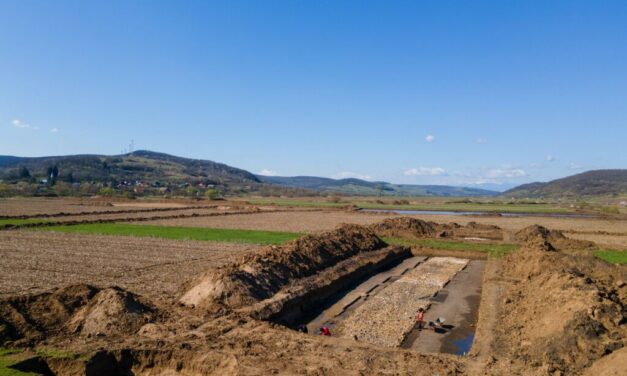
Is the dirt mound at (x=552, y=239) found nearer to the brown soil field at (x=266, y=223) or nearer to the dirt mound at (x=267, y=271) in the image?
the dirt mound at (x=267, y=271)

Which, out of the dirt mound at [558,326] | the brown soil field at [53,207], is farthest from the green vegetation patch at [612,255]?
the brown soil field at [53,207]

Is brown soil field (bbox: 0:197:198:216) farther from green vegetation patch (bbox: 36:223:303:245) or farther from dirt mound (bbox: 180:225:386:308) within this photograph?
dirt mound (bbox: 180:225:386:308)

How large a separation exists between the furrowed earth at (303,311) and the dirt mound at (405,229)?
11.8 m

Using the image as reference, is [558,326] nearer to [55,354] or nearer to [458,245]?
[55,354]

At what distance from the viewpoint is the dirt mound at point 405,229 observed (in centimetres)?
4319

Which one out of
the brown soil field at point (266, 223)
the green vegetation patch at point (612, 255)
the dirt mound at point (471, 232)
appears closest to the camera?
the green vegetation patch at point (612, 255)

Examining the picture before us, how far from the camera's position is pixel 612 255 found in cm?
3219

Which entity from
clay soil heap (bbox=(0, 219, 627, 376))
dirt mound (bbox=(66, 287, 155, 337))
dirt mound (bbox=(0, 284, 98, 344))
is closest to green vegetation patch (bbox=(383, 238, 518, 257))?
clay soil heap (bbox=(0, 219, 627, 376))

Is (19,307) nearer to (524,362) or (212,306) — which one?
(212,306)

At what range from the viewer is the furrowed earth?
1091 centimetres

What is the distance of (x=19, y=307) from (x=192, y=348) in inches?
228

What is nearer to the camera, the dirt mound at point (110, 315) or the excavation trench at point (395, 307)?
the dirt mound at point (110, 315)

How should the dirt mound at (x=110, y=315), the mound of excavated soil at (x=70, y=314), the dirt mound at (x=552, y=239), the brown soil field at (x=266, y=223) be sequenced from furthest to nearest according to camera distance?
the brown soil field at (x=266, y=223), the dirt mound at (x=552, y=239), the dirt mound at (x=110, y=315), the mound of excavated soil at (x=70, y=314)

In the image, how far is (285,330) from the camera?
13562 millimetres
